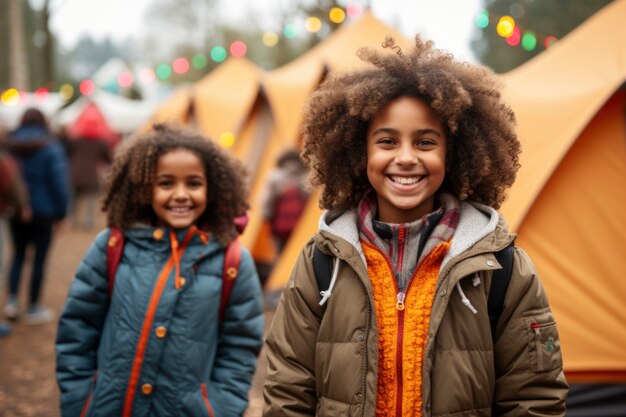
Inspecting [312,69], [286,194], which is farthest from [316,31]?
→ [286,194]

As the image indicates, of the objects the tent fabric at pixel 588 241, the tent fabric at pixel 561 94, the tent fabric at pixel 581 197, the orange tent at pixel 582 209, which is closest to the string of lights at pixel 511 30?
the tent fabric at pixel 561 94

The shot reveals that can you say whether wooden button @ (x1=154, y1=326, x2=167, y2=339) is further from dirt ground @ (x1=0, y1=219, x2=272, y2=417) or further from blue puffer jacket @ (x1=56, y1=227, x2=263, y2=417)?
dirt ground @ (x1=0, y1=219, x2=272, y2=417)

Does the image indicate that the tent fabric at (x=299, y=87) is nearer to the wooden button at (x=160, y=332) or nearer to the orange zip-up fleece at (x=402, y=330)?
the wooden button at (x=160, y=332)

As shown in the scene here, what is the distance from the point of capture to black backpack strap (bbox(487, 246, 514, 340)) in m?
1.93

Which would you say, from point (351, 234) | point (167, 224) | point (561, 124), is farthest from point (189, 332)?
point (561, 124)

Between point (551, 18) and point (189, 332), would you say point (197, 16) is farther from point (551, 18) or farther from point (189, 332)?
point (189, 332)

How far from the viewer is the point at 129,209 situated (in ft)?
9.29

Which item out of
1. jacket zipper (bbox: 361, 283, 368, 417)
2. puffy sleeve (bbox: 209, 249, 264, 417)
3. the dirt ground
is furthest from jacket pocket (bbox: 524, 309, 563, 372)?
the dirt ground

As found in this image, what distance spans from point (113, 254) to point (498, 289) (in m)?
1.53

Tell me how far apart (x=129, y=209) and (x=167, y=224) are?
0.17 metres

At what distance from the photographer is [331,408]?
6.33 feet

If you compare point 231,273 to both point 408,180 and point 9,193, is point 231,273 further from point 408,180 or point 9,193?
point 9,193

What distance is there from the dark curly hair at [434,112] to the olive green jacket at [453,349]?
0.23m

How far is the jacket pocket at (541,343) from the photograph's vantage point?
6.19 ft
